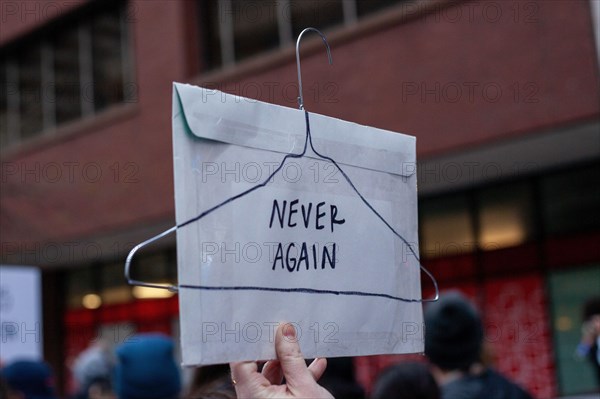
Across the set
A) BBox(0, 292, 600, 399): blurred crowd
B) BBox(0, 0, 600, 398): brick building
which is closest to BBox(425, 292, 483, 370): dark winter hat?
BBox(0, 292, 600, 399): blurred crowd

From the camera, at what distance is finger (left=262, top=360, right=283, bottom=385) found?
1.98 meters

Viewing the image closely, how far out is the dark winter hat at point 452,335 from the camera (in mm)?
3814

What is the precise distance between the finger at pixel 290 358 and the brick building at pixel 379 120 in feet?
23.2

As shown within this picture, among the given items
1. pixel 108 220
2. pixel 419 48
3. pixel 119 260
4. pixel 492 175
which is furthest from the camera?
pixel 119 260

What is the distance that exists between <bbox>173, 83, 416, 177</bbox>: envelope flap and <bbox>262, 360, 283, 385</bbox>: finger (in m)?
0.46

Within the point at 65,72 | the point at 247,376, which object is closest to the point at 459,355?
the point at 247,376

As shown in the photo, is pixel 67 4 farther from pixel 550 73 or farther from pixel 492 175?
pixel 550 73

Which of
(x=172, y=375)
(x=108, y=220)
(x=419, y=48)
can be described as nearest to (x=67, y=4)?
(x=108, y=220)

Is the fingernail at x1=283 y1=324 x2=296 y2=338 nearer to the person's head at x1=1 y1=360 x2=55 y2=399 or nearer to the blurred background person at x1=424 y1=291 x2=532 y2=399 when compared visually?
the blurred background person at x1=424 y1=291 x2=532 y2=399

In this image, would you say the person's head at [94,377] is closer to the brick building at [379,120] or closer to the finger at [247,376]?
the brick building at [379,120]

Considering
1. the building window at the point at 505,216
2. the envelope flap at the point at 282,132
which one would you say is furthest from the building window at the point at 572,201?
the envelope flap at the point at 282,132

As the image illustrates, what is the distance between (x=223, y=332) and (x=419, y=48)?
8.35 metres

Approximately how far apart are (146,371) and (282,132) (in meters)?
2.21

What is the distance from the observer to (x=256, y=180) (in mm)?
1938
